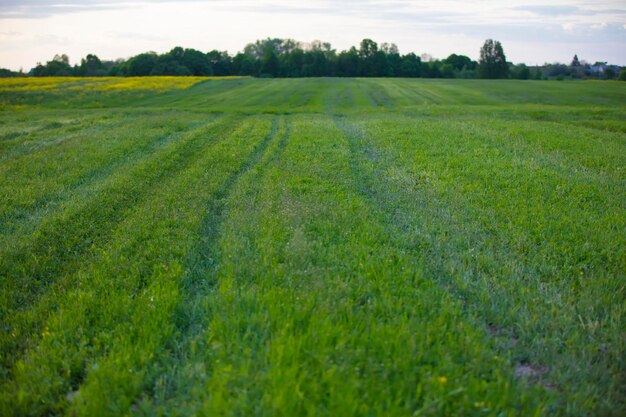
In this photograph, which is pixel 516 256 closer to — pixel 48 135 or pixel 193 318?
pixel 193 318

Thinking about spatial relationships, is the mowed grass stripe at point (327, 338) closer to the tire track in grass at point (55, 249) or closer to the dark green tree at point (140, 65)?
the tire track in grass at point (55, 249)

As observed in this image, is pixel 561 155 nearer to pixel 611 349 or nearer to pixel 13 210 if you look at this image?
pixel 611 349

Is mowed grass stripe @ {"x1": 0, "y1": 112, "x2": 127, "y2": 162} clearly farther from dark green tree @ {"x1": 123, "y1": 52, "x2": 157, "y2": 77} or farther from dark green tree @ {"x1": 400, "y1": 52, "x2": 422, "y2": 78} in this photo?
dark green tree @ {"x1": 400, "y1": 52, "x2": 422, "y2": 78}

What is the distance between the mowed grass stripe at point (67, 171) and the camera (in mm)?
8922

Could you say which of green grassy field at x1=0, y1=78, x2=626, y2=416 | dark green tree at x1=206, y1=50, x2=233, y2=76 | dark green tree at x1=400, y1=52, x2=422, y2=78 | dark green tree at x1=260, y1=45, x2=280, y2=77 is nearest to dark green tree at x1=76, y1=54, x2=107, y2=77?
dark green tree at x1=206, y1=50, x2=233, y2=76

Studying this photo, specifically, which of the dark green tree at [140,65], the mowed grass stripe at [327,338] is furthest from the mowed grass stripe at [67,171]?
the dark green tree at [140,65]

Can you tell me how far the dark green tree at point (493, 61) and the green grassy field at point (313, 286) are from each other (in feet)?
314

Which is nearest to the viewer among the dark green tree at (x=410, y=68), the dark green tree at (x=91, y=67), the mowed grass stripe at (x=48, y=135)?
the mowed grass stripe at (x=48, y=135)

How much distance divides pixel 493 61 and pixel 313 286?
351 feet

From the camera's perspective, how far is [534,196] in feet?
31.7

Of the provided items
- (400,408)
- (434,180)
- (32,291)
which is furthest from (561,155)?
(32,291)

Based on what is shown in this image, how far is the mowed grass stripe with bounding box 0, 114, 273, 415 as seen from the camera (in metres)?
4.07

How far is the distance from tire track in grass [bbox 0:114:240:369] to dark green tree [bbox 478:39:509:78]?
10197cm

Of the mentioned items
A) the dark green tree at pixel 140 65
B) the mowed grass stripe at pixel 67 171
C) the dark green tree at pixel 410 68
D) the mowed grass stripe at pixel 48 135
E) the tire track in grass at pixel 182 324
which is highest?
the dark green tree at pixel 410 68
